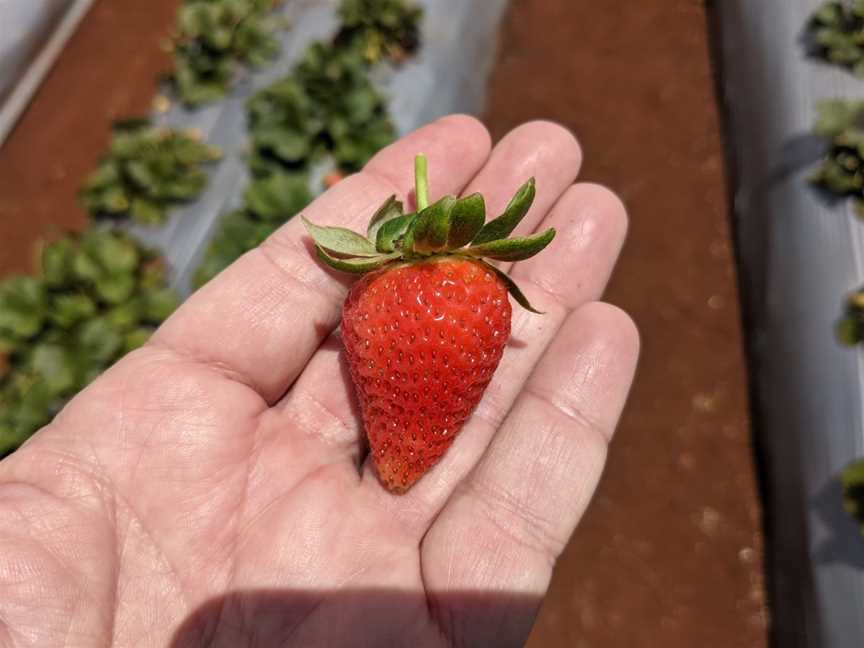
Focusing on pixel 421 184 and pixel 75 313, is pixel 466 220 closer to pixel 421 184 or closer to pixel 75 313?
pixel 421 184

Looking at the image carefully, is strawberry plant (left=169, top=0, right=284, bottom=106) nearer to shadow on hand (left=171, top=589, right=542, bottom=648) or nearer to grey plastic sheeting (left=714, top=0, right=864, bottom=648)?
grey plastic sheeting (left=714, top=0, right=864, bottom=648)

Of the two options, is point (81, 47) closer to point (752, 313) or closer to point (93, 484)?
point (93, 484)

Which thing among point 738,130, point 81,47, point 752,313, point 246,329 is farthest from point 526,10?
point 246,329

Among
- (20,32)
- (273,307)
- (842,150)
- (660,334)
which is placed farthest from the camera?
(20,32)

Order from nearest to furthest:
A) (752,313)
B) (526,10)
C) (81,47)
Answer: (752,313) < (81,47) < (526,10)

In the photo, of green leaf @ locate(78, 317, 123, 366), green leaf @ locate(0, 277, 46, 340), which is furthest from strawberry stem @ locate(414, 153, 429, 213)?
green leaf @ locate(0, 277, 46, 340)

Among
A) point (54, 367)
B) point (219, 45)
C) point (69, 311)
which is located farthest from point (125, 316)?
point (219, 45)

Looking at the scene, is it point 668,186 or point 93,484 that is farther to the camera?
point 668,186
